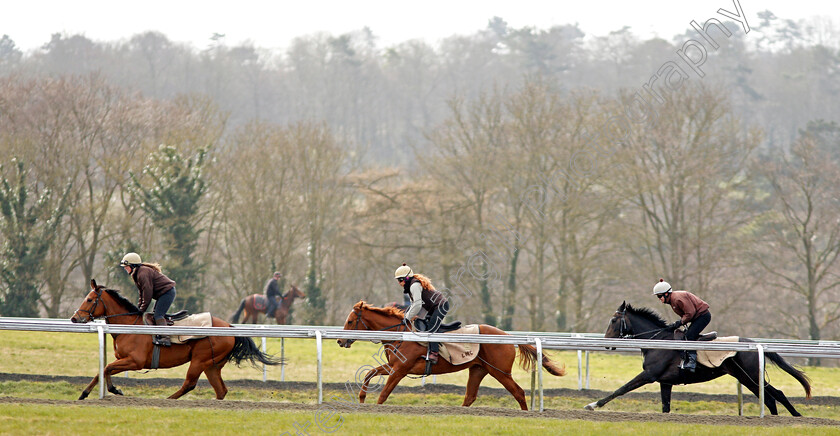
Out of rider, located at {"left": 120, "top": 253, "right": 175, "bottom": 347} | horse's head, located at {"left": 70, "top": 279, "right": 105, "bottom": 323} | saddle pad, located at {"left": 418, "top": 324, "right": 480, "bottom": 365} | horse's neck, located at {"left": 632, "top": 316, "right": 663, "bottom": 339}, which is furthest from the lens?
horse's neck, located at {"left": 632, "top": 316, "right": 663, "bottom": 339}

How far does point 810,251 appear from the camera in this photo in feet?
89.5

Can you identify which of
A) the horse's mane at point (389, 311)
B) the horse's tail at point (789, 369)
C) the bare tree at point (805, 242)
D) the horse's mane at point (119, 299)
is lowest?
the horse's tail at point (789, 369)

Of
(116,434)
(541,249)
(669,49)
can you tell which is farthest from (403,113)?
(116,434)

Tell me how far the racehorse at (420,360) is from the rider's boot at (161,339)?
2.13 meters

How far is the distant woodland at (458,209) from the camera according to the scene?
26.9 metres

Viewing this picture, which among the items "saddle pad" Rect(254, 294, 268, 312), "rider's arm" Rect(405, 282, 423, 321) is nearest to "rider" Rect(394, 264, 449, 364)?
"rider's arm" Rect(405, 282, 423, 321)

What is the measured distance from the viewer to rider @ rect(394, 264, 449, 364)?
447 inches

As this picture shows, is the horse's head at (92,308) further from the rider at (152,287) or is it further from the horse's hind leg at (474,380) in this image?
the horse's hind leg at (474,380)

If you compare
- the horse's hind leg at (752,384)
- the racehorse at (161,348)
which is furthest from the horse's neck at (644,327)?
the racehorse at (161,348)

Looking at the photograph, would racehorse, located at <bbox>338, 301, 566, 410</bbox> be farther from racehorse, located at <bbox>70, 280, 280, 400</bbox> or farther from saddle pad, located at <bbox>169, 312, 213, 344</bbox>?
saddle pad, located at <bbox>169, 312, 213, 344</bbox>

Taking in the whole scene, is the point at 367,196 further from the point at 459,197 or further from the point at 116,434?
the point at 116,434

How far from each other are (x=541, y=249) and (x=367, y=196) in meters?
6.37

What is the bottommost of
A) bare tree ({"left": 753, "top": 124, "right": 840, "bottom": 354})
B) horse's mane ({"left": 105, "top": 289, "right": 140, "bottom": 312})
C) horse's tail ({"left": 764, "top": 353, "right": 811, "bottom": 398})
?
horse's tail ({"left": 764, "top": 353, "right": 811, "bottom": 398})

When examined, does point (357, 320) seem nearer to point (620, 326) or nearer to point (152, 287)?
point (152, 287)
